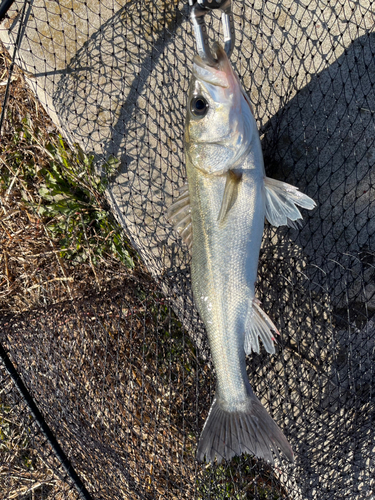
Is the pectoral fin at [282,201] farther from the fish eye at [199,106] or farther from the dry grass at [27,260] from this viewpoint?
the dry grass at [27,260]

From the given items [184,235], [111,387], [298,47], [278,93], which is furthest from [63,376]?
[298,47]

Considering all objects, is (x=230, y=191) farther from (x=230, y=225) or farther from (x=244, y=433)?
(x=244, y=433)

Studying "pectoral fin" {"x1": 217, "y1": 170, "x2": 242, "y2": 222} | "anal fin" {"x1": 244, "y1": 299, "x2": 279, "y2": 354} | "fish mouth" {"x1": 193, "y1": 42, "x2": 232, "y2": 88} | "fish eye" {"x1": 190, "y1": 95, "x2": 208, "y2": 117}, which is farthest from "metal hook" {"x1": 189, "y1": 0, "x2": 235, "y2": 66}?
"anal fin" {"x1": 244, "y1": 299, "x2": 279, "y2": 354}

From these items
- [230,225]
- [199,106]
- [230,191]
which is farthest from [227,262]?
[199,106]

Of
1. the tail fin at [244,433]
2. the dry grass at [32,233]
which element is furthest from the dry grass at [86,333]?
the tail fin at [244,433]

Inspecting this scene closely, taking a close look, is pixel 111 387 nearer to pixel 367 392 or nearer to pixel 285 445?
pixel 285 445

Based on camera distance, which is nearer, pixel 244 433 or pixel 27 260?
pixel 244 433

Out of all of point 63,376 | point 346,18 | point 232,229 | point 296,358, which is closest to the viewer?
point 232,229
